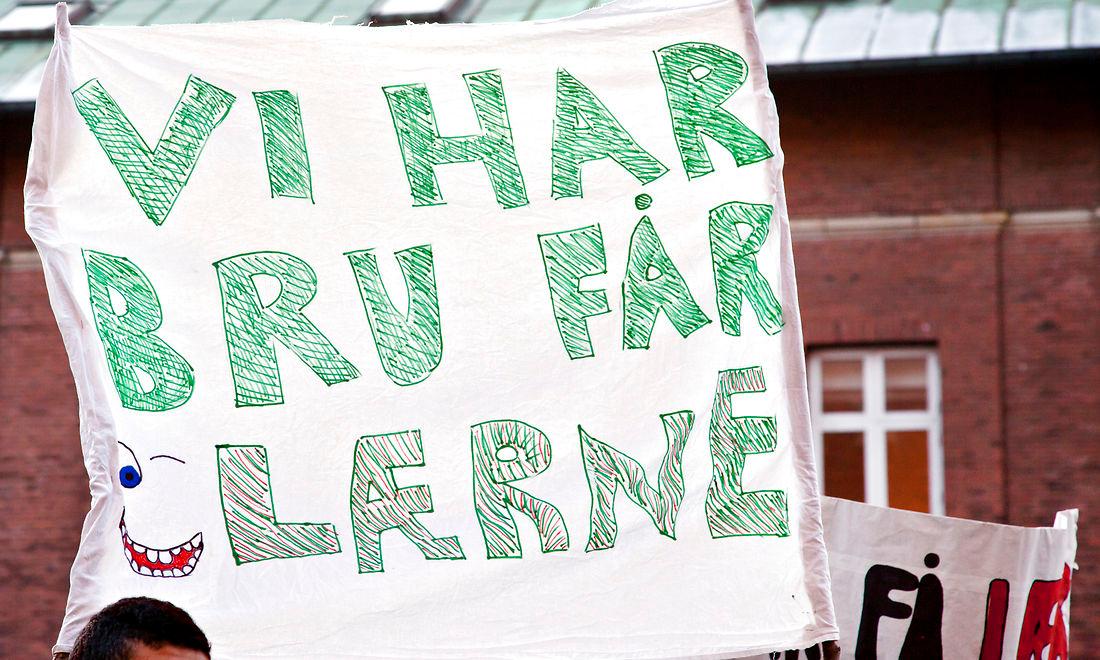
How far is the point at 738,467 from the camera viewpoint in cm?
342

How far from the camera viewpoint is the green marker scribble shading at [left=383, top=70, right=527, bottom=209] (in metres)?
3.60

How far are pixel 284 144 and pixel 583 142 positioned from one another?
0.76 m

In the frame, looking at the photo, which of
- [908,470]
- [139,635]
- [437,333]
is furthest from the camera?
[908,470]

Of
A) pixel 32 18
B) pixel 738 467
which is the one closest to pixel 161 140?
pixel 738 467

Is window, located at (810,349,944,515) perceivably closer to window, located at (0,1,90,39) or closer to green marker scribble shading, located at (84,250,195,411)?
window, located at (0,1,90,39)

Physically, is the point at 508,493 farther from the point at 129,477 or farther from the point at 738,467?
the point at 129,477

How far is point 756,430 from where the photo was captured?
3447mm

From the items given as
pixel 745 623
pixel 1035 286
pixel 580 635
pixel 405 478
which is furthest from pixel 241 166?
pixel 1035 286

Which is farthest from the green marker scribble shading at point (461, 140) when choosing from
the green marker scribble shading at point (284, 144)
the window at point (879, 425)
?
the window at point (879, 425)

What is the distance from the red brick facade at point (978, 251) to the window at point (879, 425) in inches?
10.5

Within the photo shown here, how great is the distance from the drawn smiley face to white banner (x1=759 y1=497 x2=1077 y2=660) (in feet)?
6.86

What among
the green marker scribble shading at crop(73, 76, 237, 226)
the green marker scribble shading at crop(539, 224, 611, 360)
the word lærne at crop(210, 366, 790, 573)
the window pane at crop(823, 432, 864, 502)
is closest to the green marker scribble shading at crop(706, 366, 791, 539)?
the word lærne at crop(210, 366, 790, 573)

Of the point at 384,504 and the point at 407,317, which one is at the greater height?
the point at 407,317

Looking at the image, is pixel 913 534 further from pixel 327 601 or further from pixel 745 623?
pixel 327 601
